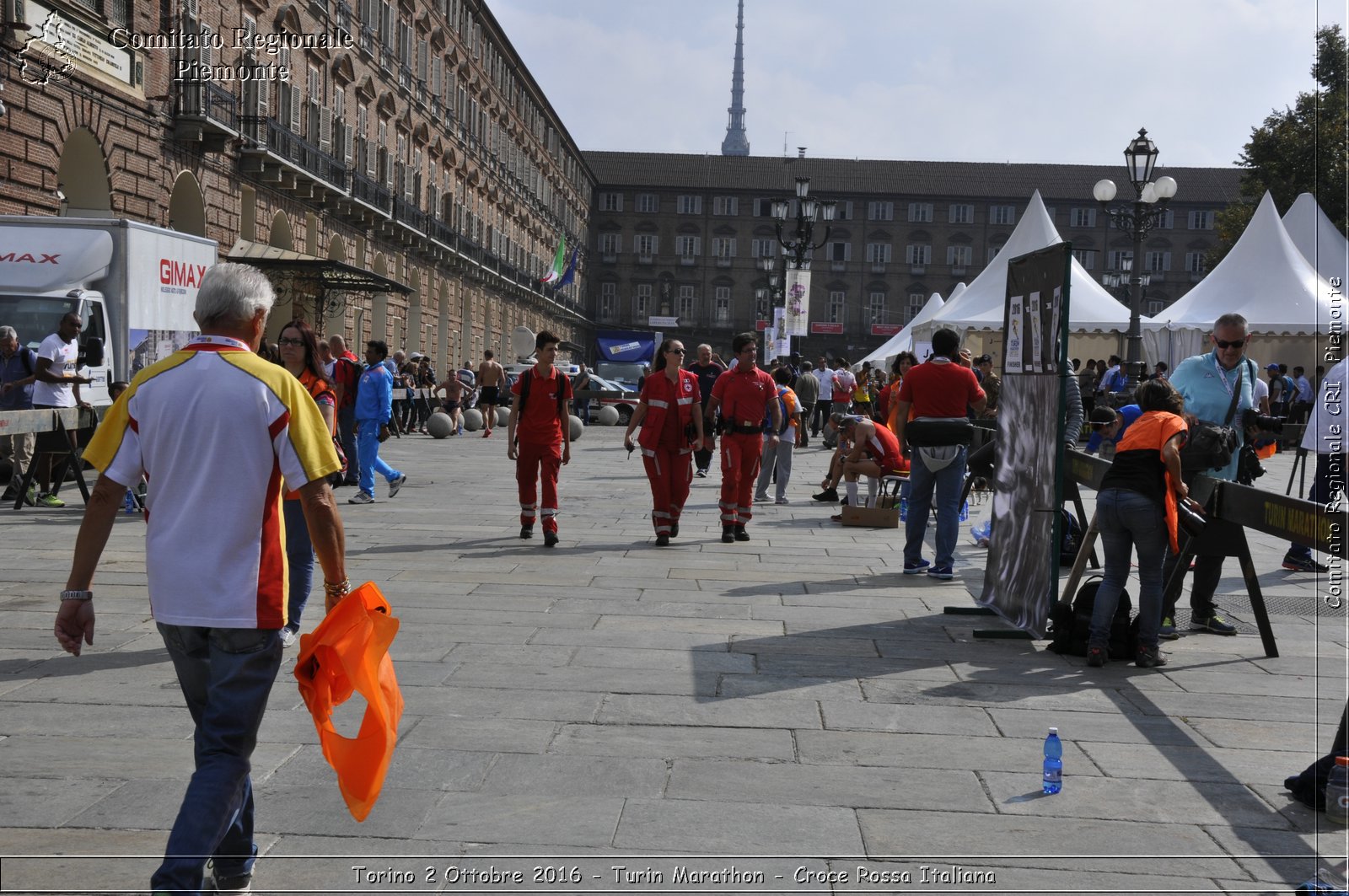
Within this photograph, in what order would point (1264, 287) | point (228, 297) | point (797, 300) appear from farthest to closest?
1. point (797, 300)
2. point (1264, 287)
3. point (228, 297)

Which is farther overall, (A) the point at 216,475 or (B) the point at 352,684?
(B) the point at 352,684

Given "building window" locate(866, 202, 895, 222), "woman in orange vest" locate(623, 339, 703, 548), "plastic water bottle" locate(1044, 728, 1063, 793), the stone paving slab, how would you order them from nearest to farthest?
1. the stone paving slab
2. "plastic water bottle" locate(1044, 728, 1063, 793)
3. "woman in orange vest" locate(623, 339, 703, 548)
4. "building window" locate(866, 202, 895, 222)

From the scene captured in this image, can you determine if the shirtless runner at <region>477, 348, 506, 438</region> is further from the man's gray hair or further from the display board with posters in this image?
the man's gray hair

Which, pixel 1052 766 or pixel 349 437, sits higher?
pixel 349 437

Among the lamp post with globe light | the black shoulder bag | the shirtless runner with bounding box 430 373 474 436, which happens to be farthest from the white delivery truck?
the lamp post with globe light

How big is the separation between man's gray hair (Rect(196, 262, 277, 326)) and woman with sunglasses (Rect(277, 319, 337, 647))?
249 cm

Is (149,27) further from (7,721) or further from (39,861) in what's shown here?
(39,861)

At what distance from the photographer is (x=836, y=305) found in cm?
9338

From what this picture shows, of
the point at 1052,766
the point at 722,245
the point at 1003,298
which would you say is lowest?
the point at 1052,766

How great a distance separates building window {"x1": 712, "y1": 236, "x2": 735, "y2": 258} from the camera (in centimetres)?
9412

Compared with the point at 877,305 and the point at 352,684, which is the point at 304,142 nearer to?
the point at 352,684

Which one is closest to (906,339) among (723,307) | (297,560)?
(297,560)

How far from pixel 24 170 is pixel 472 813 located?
702 inches

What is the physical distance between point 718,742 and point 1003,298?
22.1 m
